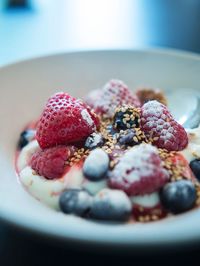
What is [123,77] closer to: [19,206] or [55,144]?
[55,144]

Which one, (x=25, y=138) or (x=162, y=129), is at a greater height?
(x=162, y=129)

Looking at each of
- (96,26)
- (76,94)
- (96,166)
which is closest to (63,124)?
(96,166)

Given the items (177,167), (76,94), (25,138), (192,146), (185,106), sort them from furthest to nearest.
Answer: (76,94)
(185,106)
(25,138)
(192,146)
(177,167)

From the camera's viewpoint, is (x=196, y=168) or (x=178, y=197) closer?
(x=178, y=197)

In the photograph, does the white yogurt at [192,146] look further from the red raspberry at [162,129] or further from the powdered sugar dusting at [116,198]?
the powdered sugar dusting at [116,198]

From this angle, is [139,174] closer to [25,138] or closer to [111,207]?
[111,207]

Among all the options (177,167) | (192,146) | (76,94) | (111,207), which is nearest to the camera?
(111,207)

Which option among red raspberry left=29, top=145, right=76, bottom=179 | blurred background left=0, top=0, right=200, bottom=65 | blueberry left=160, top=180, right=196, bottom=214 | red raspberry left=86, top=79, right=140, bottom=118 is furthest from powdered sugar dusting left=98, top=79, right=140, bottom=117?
blurred background left=0, top=0, right=200, bottom=65
